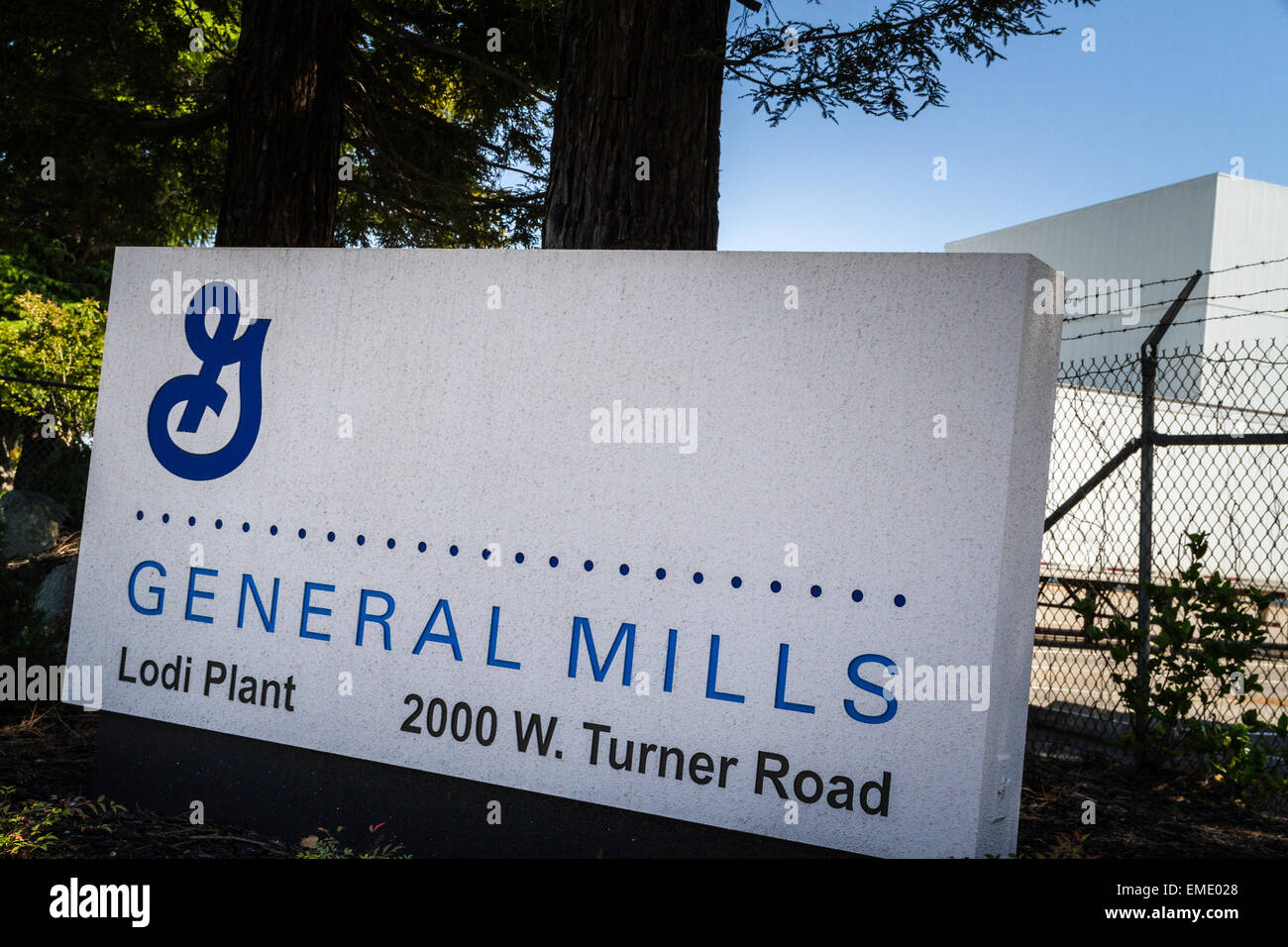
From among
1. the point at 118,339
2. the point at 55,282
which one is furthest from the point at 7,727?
the point at 55,282

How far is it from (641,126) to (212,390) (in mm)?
2298

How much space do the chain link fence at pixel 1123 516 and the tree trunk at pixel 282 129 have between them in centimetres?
515

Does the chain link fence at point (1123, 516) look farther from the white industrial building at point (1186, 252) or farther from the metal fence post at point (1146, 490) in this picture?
the white industrial building at point (1186, 252)

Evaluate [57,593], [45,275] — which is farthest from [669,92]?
[45,275]

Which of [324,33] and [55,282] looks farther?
[55,282]

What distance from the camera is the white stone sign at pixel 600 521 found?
3361 millimetres

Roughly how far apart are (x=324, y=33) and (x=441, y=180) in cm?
175

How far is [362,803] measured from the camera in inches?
163

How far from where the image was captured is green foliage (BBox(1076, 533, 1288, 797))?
16.9 ft

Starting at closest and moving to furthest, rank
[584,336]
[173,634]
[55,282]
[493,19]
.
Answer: [584,336], [173,634], [493,19], [55,282]

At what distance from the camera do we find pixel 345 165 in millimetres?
7898

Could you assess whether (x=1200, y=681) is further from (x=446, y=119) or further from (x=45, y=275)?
(x=45, y=275)

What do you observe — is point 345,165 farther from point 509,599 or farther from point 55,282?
point 55,282

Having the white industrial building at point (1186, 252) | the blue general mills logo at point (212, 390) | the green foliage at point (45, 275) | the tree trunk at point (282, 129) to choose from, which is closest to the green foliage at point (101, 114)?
the tree trunk at point (282, 129)
